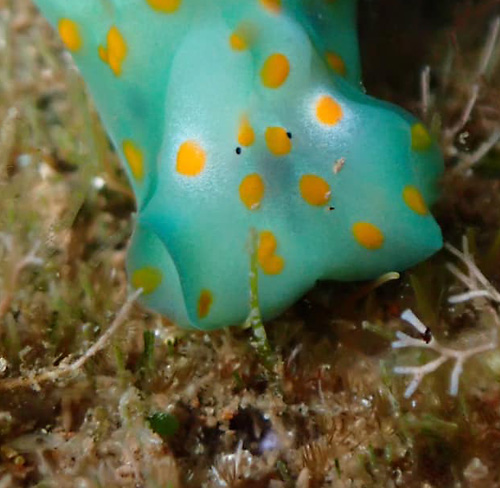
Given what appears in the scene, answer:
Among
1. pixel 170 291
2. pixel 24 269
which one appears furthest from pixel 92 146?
pixel 170 291

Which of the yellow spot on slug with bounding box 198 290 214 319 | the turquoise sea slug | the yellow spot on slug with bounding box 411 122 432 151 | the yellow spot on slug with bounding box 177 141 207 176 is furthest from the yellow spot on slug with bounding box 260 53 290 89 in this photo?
the yellow spot on slug with bounding box 198 290 214 319

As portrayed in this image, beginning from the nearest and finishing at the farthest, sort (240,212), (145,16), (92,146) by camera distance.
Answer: (240,212) < (145,16) < (92,146)

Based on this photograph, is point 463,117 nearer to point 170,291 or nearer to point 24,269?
point 170,291

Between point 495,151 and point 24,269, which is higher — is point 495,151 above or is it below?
above

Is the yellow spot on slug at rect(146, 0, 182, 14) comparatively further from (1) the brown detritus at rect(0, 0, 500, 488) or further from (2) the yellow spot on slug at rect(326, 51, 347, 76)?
(1) the brown detritus at rect(0, 0, 500, 488)

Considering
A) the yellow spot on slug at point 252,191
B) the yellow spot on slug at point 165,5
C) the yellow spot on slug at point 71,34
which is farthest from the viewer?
the yellow spot on slug at point 71,34

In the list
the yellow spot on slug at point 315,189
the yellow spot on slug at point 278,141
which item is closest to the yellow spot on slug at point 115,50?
the yellow spot on slug at point 278,141

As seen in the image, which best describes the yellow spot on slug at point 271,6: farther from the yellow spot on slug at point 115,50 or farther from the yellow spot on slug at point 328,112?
the yellow spot on slug at point 115,50
